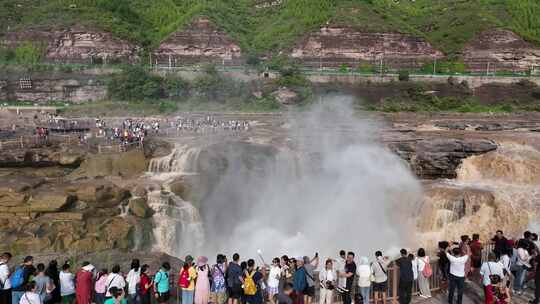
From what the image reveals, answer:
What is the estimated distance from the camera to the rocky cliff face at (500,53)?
6719cm

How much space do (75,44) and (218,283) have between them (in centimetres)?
6273

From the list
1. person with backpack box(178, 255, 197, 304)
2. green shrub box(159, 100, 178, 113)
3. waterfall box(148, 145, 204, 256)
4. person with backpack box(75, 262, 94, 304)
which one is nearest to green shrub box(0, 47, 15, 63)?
green shrub box(159, 100, 178, 113)

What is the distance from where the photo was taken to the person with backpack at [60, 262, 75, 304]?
8984mm

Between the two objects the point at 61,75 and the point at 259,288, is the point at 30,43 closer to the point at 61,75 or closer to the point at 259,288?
the point at 61,75

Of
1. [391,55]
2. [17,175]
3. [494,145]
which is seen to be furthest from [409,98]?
[17,175]

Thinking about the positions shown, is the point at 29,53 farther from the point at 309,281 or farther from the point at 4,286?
the point at 309,281

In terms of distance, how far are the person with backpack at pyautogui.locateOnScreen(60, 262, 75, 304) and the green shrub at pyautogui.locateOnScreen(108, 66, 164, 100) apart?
43981 millimetres

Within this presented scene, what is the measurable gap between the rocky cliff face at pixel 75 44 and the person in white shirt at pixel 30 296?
5955 centimetres

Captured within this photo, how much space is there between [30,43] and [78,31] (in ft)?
21.1

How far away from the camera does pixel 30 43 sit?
64.7 meters

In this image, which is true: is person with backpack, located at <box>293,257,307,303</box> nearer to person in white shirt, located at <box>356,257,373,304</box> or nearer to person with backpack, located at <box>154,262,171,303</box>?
person in white shirt, located at <box>356,257,373,304</box>

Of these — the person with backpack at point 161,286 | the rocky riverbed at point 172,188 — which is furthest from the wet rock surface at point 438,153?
the person with backpack at point 161,286

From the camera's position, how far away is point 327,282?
908 cm

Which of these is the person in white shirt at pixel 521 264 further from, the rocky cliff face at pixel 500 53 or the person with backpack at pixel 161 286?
the rocky cliff face at pixel 500 53
